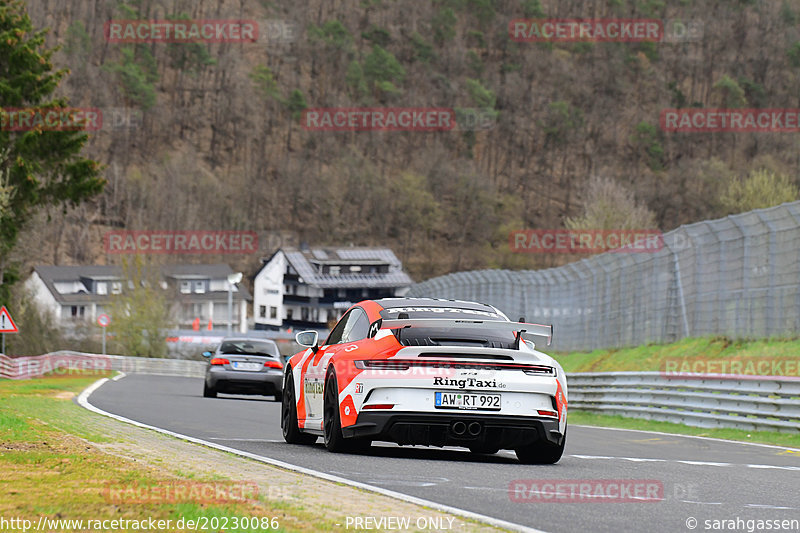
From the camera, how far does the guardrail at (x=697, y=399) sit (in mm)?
18094

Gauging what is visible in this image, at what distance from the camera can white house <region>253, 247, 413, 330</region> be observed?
129 m

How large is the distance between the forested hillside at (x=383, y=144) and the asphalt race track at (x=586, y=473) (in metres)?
119

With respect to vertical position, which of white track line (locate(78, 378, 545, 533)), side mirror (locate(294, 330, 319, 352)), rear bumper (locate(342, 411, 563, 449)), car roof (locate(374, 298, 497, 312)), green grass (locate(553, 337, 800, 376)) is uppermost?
car roof (locate(374, 298, 497, 312))

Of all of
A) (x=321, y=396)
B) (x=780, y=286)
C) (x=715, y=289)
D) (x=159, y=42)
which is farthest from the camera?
(x=159, y=42)

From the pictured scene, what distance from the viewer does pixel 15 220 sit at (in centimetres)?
4850

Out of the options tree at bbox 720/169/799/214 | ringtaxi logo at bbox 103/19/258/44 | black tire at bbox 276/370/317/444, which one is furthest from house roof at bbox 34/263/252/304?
black tire at bbox 276/370/317/444

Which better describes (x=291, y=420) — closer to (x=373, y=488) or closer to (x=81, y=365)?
(x=373, y=488)

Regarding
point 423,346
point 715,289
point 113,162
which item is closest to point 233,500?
point 423,346

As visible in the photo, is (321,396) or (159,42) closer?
(321,396)

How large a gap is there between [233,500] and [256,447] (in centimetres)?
474

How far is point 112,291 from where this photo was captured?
11519 cm

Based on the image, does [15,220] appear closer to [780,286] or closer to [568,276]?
[568,276]

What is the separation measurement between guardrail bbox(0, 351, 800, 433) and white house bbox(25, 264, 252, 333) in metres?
89.5

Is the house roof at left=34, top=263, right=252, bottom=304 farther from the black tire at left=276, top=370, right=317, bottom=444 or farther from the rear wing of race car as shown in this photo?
the rear wing of race car
